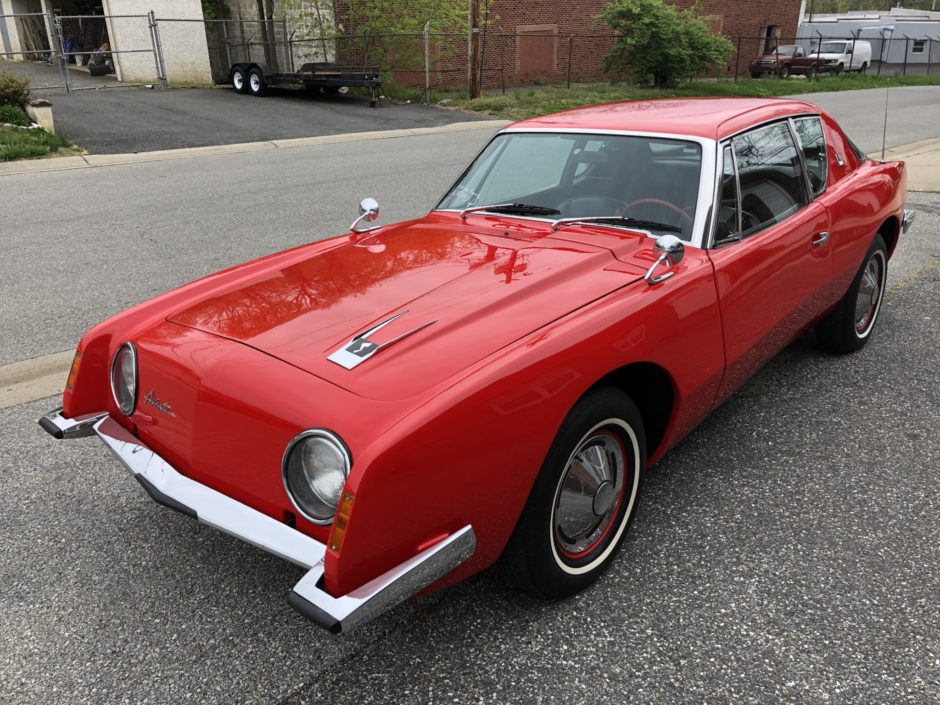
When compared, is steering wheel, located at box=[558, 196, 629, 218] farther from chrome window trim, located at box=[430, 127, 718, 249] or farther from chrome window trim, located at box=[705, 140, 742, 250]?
chrome window trim, located at box=[705, 140, 742, 250]

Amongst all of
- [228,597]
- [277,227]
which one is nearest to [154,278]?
[277,227]

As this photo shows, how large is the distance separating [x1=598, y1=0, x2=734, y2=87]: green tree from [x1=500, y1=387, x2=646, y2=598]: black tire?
998 inches

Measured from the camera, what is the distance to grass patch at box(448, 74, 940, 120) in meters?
19.5

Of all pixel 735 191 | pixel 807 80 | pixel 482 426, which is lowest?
pixel 807 80

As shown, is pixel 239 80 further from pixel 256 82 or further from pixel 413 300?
pixel 413 300

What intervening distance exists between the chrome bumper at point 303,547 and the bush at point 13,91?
13512mm

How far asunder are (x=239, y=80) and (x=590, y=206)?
62.4 feet

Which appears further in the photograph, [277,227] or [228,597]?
[277,227]

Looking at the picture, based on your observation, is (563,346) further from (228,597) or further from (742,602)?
(228,597)

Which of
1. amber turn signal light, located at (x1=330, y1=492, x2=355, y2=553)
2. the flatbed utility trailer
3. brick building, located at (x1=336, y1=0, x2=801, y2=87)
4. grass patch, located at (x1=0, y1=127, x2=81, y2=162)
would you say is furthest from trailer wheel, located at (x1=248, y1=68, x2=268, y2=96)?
amber turn signal light, located at (x1=330, y1=492, x2=355, y2=553)

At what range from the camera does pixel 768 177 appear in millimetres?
3664

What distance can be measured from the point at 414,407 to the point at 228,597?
109cm

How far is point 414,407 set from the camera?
215 cm

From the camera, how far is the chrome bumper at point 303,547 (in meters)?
1.98
